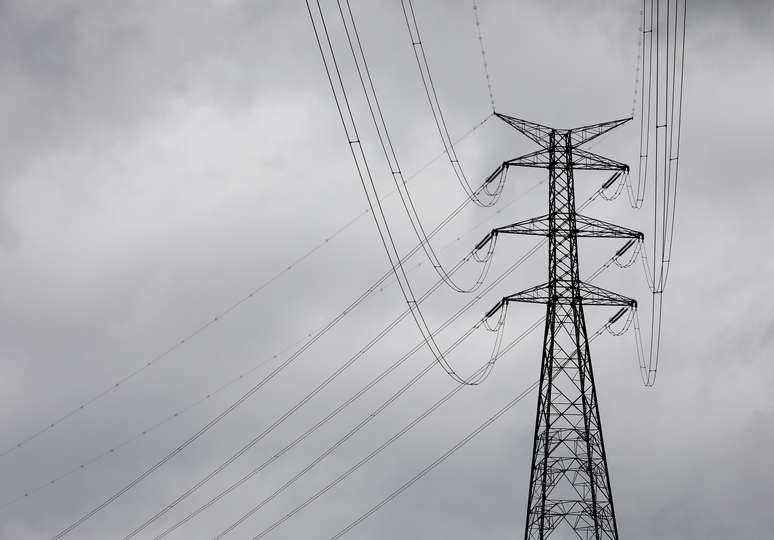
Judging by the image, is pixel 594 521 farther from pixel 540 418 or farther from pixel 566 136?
pixel 566 136

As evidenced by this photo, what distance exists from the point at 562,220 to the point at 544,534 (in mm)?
17073

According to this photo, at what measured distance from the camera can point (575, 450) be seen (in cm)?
6294

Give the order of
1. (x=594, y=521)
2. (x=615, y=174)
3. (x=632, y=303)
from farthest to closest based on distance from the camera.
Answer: (x=615, y=174), (x=632, y=303), (x=594, y=521)

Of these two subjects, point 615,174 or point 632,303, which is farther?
point 615,174

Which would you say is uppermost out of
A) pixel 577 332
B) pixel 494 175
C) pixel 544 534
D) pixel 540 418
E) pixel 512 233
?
pixel 494 175

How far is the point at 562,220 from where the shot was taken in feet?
222

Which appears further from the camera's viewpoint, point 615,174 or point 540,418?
point 615,174

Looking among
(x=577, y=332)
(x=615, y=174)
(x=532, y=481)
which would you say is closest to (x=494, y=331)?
(x=577, y=332)

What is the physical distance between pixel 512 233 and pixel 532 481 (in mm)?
13634

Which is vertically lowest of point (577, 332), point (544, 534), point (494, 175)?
point (544, 534)

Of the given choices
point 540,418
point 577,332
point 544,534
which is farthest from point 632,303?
point 544,534

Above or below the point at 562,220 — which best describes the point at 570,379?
below

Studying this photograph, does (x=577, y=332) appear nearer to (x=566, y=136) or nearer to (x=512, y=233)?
(x=512, y=233)

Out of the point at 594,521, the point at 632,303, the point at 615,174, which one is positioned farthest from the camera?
the point at 615,174
